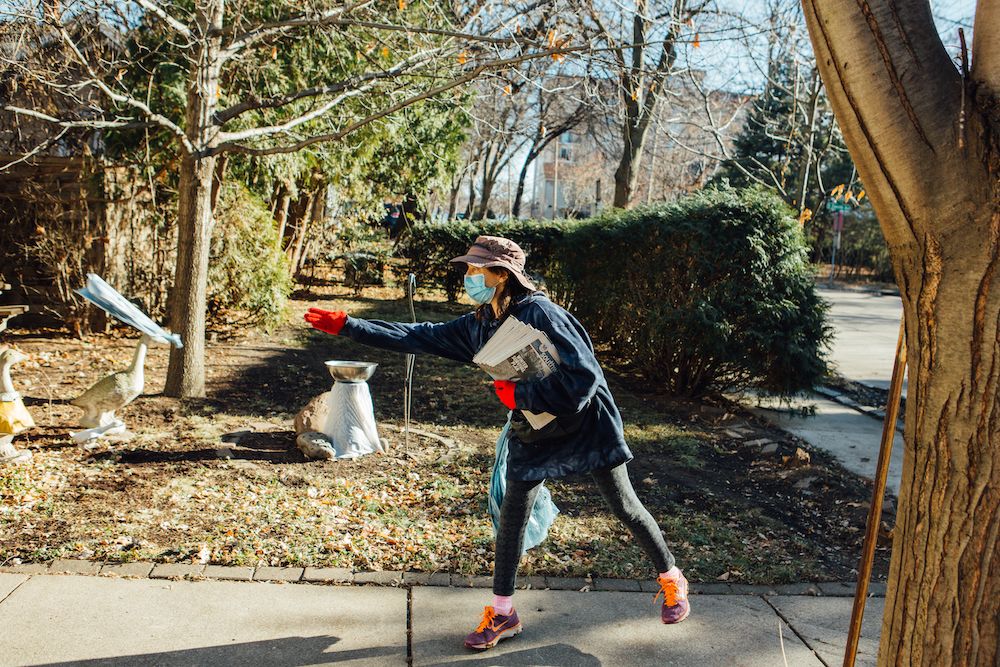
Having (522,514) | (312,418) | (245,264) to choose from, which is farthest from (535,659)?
(245,264)

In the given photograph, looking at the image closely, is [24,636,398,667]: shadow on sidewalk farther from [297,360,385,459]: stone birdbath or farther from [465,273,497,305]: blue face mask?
[297,360,385,459]: stone birdbath

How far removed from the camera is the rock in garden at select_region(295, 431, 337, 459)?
5730mm

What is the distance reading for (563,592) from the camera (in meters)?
3.98

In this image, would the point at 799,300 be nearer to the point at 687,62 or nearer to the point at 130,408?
the point at 687,62

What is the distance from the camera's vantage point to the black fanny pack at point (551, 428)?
3240 millimetres

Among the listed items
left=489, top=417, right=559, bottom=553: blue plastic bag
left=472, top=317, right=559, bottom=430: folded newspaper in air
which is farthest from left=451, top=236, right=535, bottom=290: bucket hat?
left=489, top=417, right=559, bottom=553: blue plastic bag

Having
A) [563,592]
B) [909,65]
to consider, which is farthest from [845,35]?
[563,592]

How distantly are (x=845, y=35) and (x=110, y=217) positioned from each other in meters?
9.55

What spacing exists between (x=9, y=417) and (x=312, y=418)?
1.94 meters

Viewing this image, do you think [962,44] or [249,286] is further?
[249,286]

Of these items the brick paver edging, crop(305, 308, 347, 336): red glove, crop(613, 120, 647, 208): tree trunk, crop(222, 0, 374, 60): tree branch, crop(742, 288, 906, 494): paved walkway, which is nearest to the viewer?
crop(305, 308, 347, 336): red glove

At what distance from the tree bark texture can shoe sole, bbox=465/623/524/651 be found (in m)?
1.73

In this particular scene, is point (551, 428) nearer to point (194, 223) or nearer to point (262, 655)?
point (262, 655)

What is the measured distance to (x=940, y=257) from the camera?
6.56 ft
